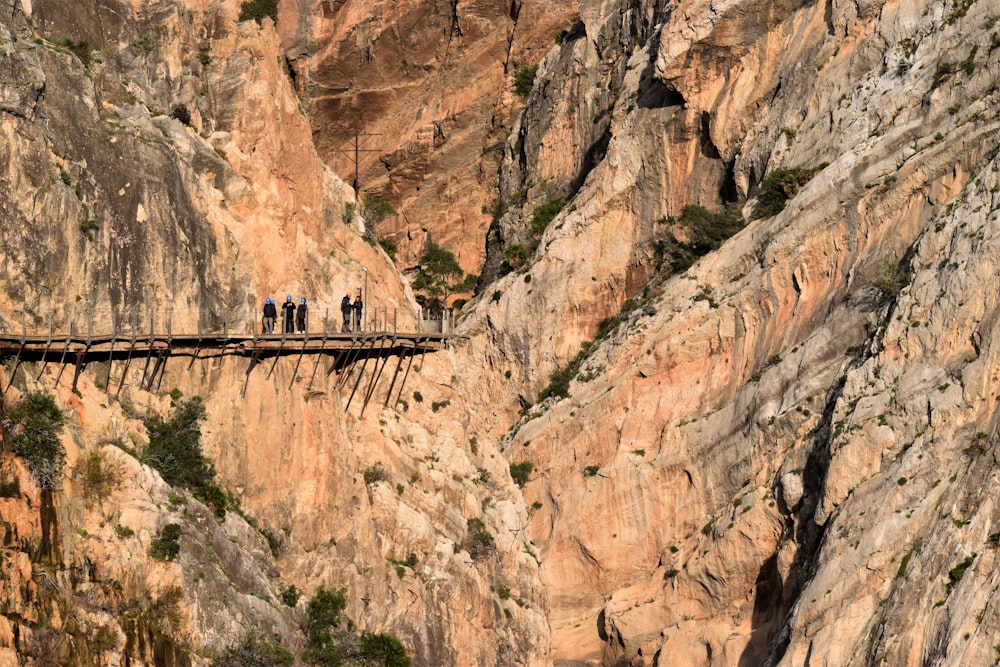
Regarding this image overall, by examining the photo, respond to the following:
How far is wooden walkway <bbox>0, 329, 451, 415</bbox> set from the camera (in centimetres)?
5203

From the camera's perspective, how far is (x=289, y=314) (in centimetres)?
5716

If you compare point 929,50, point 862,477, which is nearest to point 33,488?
point 862,477

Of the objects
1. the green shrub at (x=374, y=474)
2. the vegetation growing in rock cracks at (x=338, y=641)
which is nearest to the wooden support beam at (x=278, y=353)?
the green shrub at (x=374, y=474)

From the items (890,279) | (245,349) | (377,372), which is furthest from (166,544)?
(890,279)

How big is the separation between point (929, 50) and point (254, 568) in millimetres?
26681

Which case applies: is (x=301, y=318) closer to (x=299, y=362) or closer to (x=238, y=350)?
(x=299, y=362)

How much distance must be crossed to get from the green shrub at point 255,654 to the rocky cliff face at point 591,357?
424 millimetres

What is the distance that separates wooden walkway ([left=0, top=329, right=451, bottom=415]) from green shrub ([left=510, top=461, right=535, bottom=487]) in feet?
23.4

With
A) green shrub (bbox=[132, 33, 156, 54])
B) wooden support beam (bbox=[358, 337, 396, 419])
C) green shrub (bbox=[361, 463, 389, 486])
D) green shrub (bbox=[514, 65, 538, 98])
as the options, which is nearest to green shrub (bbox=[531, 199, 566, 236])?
green shrub (bbox=[514, 65, 538, 98])

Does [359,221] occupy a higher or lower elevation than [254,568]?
higher

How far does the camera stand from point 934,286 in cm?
5922

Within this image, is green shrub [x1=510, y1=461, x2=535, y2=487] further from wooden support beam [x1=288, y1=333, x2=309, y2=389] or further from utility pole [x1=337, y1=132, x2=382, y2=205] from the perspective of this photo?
utility pole [x1=337, y1=132, x2=382, y2=205]

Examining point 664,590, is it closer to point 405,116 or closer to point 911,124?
point 911,124

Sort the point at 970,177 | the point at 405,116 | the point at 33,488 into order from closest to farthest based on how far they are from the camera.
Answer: the point at 33,488 < the point at 970,177 < the point at 405,116
